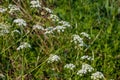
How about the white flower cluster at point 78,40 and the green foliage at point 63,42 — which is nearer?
the white flower cluster at point 78,40

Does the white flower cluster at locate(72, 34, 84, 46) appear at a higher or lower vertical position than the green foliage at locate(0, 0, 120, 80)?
higher

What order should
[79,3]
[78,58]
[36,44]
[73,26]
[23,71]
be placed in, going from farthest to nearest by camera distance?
[79,3] → [73,26] → [36,44] → [78,58] → [23,71]

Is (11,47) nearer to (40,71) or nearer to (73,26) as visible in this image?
(40,71)

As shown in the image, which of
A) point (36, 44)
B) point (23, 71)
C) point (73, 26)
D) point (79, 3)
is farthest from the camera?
point (79, 3)

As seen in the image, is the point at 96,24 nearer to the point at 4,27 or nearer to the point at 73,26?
the point at 73,26

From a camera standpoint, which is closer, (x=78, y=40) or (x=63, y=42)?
(x=78, y=40)

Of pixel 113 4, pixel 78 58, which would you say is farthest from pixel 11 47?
pixel 113 4

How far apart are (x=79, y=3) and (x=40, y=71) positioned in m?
1.56

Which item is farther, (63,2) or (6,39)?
(63,2)

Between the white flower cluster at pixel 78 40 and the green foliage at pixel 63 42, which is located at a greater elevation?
the white flower cluster at pixel 78 40

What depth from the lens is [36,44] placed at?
465cm

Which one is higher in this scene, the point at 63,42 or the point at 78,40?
the point at 78,40

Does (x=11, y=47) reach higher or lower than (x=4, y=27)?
lower

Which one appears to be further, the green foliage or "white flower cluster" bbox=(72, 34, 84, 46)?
the green foliage
